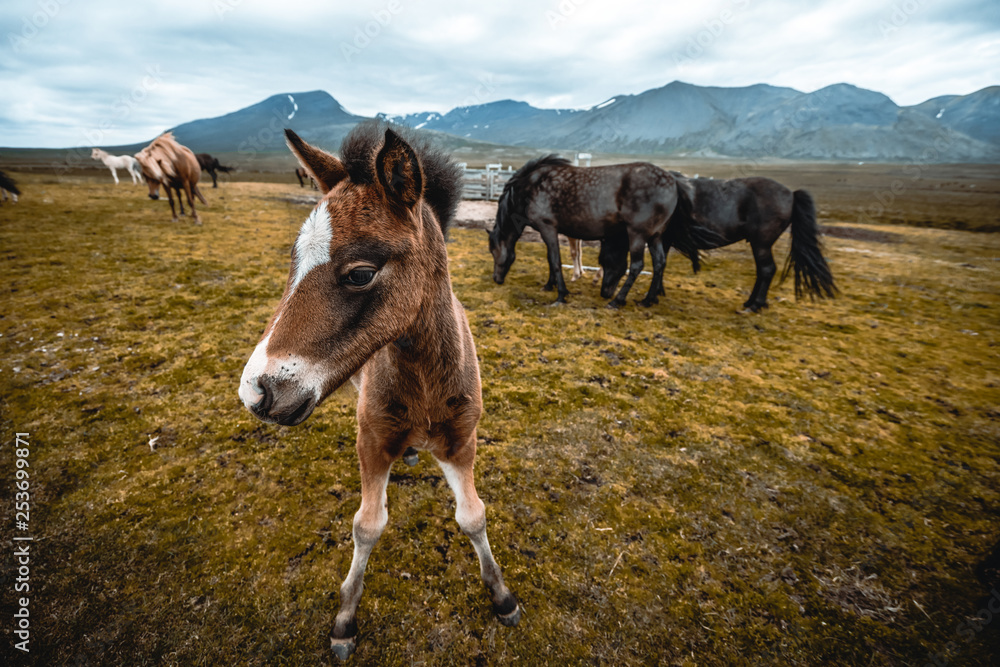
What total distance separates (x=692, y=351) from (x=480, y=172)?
18646 mm

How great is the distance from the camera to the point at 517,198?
27.2 ft

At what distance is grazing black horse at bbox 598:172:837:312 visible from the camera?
7.40 metres

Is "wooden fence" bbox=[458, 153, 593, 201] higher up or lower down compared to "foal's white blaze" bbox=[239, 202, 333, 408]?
higher up

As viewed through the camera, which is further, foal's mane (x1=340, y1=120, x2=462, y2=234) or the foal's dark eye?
foal's mane (x1=340, y1=120, x2=462, y2=234)

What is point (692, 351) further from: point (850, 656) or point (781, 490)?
point (850, 656)

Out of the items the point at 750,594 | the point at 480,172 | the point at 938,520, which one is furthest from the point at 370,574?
the point at 480,172

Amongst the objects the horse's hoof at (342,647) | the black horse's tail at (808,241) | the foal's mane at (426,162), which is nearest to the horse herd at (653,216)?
the black horse's tail at (808,241)

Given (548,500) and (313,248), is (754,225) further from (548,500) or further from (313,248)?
(313,248)

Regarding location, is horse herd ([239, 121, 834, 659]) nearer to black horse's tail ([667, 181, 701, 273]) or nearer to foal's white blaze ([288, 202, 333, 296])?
foal's white blaze ([288, 202, 333, 296])

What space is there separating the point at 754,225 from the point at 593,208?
10.8 feet

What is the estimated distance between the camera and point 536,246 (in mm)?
12781

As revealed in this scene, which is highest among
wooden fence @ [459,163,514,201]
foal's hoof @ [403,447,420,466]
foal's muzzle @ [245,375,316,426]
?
wooden fence @ [459,163,514,201]

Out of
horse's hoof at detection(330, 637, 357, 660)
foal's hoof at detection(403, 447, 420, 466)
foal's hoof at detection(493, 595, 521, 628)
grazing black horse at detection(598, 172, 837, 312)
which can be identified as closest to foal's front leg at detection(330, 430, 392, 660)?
horse's hoof at detection(330, 637, 357, 660)

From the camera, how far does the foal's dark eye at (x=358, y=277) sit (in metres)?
1.75
